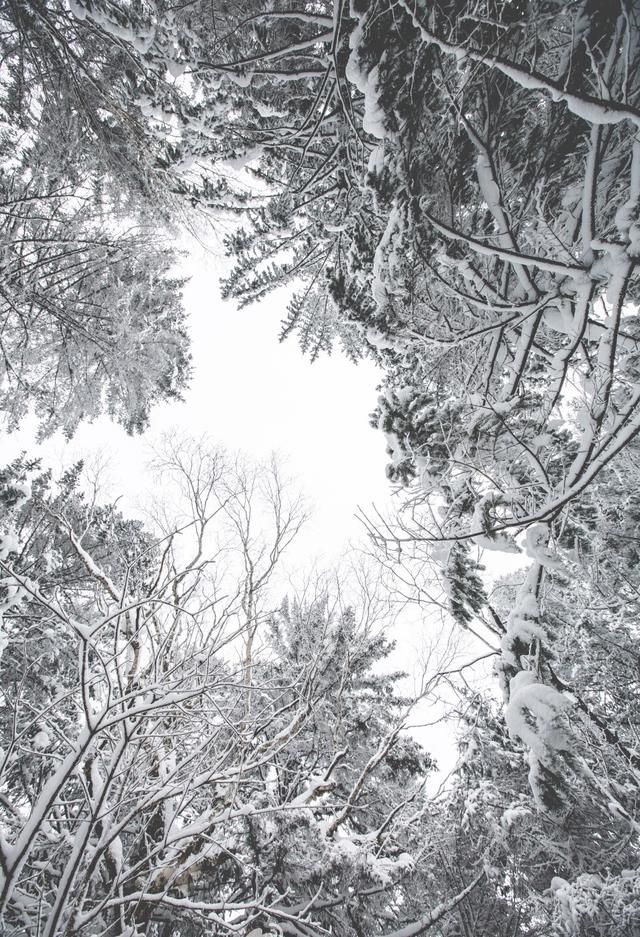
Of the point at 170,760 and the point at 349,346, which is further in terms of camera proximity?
the point at 349,346

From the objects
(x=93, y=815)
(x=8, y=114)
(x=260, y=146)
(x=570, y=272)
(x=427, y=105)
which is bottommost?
(x=93, y=815)

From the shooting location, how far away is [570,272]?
1.95 metres

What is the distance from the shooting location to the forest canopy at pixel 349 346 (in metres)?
1.89

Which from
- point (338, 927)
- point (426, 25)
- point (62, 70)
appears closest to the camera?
point (426, 25)

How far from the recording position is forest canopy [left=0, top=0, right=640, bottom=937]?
1.89 m

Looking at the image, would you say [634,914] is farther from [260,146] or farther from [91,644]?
[260,146]

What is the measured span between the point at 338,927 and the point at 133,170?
9.93 meters

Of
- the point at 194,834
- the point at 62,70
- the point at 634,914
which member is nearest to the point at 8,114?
the point at 62,70

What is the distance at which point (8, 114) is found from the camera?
3623 mm

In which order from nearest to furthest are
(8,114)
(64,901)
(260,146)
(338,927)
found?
(64,901) < (260,146) < (8,114) < (338,927)

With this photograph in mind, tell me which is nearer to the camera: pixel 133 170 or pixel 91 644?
pixel 91 644

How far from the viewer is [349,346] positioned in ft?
18.8

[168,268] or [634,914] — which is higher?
[168,268]

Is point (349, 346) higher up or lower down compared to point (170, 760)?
higher up
